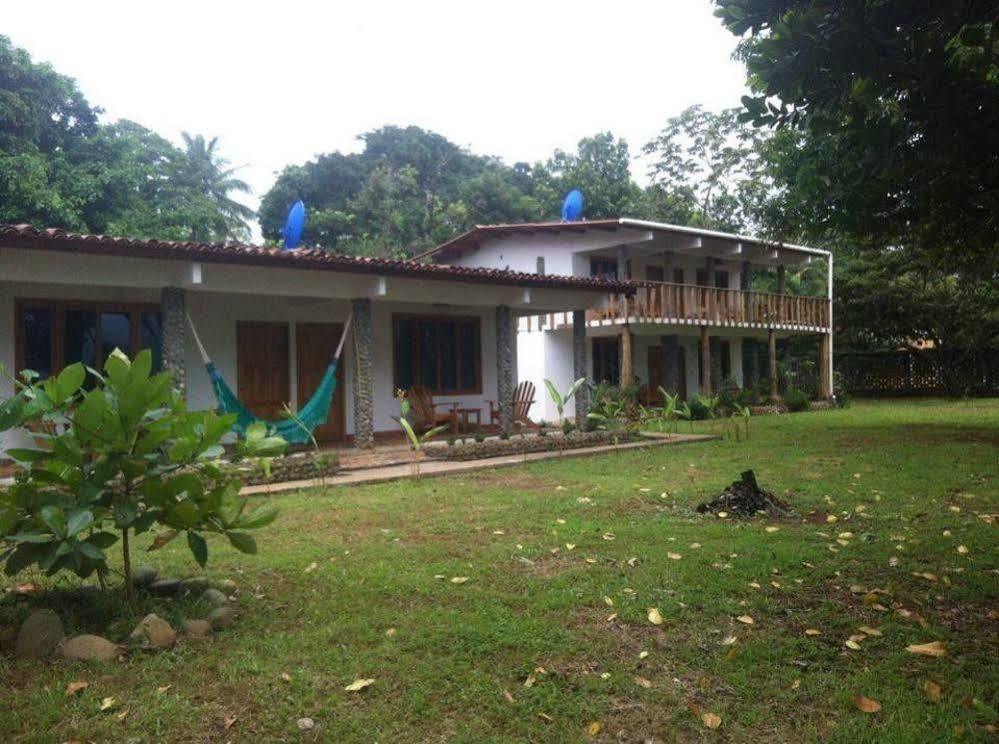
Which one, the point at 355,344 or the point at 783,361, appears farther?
the point at 783,361

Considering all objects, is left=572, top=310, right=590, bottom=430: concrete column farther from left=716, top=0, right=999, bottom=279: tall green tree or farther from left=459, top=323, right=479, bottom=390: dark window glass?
left=716, top=0, right=999, bottom=279: tall green tree

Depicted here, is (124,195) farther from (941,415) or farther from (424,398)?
(941,415)

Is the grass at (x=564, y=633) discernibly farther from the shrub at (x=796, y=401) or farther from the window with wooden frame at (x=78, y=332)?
the shrub at (x=796, y=401)

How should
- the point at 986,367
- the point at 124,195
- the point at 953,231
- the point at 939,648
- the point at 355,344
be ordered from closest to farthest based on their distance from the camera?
the point at 939,648, the point at 953,231, the point at 355,344, the point at 124,195, the point at 986,367

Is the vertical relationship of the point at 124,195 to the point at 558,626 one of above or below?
above

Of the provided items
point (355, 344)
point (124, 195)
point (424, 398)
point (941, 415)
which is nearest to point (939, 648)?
point (355, 344)

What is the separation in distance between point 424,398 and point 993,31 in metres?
10.3

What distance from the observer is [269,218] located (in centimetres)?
3525

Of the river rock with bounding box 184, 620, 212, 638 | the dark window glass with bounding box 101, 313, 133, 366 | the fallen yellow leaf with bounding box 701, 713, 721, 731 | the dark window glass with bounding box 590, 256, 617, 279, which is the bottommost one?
the fallen yellow leaf with bounding box 701, 713, 721, 731

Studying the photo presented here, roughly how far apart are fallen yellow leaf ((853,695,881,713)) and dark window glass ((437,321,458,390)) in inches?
465

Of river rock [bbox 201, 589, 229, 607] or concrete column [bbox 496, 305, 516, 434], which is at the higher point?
concrete column [bbox 496, 305, 516, 434]

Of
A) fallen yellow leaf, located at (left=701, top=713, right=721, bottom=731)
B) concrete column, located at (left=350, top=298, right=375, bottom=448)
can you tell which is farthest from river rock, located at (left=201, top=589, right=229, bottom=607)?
concrete column, located at (left=350, top=298, right=375, bottom=448)

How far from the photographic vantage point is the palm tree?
38.4 meters

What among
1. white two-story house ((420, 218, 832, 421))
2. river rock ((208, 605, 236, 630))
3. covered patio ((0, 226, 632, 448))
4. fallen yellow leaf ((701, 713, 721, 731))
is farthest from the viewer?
white two-story house ((420, 218, 832, 421))
